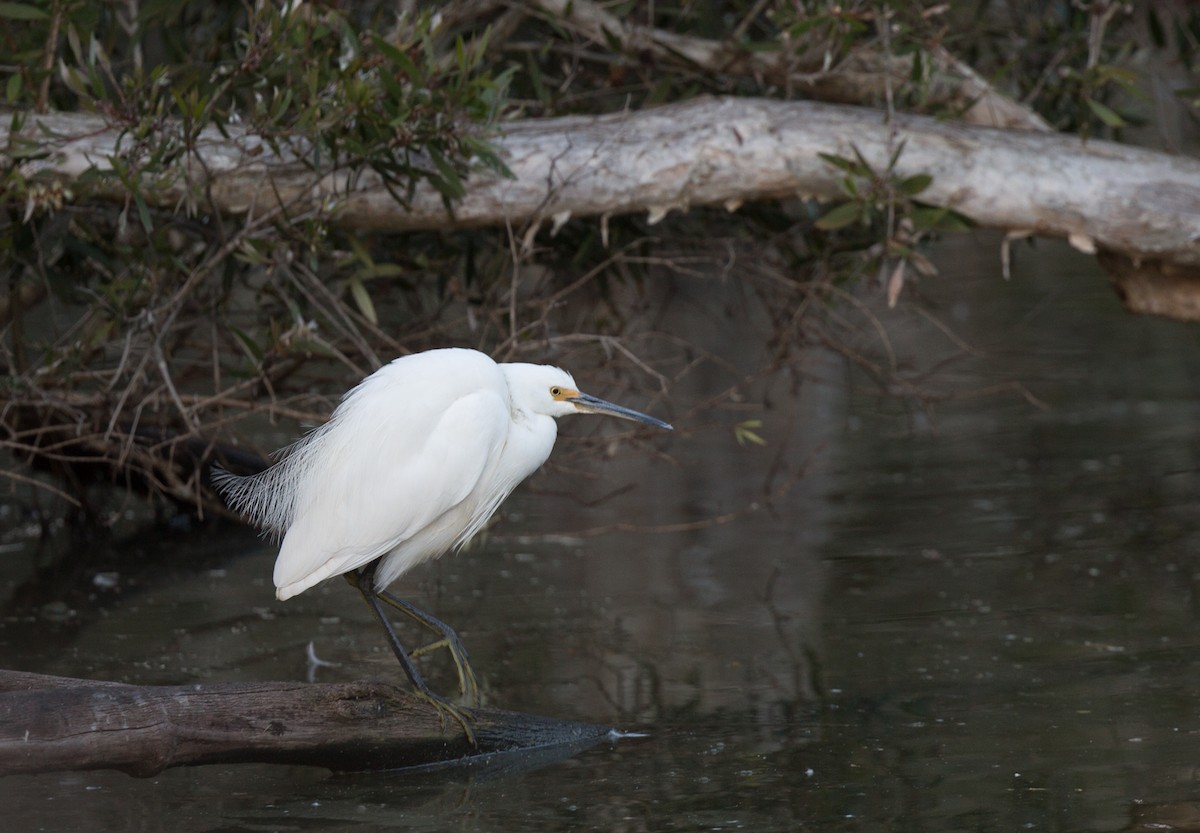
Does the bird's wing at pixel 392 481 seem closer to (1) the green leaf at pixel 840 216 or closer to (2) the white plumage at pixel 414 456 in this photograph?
(2) the white plumage at pixel 414 456

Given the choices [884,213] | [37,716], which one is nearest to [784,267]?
[884,213]

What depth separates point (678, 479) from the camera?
7.68 meters

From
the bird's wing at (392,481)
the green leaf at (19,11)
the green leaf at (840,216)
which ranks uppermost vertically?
the green leaf at (19,11)

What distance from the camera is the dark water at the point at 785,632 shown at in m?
3.59

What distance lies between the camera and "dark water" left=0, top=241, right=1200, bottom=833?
3.59 metres

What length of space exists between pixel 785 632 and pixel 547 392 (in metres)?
1.68

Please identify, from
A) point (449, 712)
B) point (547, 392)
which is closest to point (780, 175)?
point (547, 392)

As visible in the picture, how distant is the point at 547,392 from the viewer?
3.89 m

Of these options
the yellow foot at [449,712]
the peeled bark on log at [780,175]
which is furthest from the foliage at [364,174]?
the yellow foot at [449,712]

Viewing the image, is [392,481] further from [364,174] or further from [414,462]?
[364,174]

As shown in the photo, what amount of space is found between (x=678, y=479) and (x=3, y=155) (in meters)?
4.04

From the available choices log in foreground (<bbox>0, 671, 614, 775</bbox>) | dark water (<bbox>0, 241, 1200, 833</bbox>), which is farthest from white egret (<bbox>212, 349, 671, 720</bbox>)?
dark water (<bbox>0, 241, 1200, 833</bbox>)

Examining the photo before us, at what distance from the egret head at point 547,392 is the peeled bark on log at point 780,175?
1.34 meters

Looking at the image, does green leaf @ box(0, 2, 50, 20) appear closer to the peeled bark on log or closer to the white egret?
the peeled bark on log
